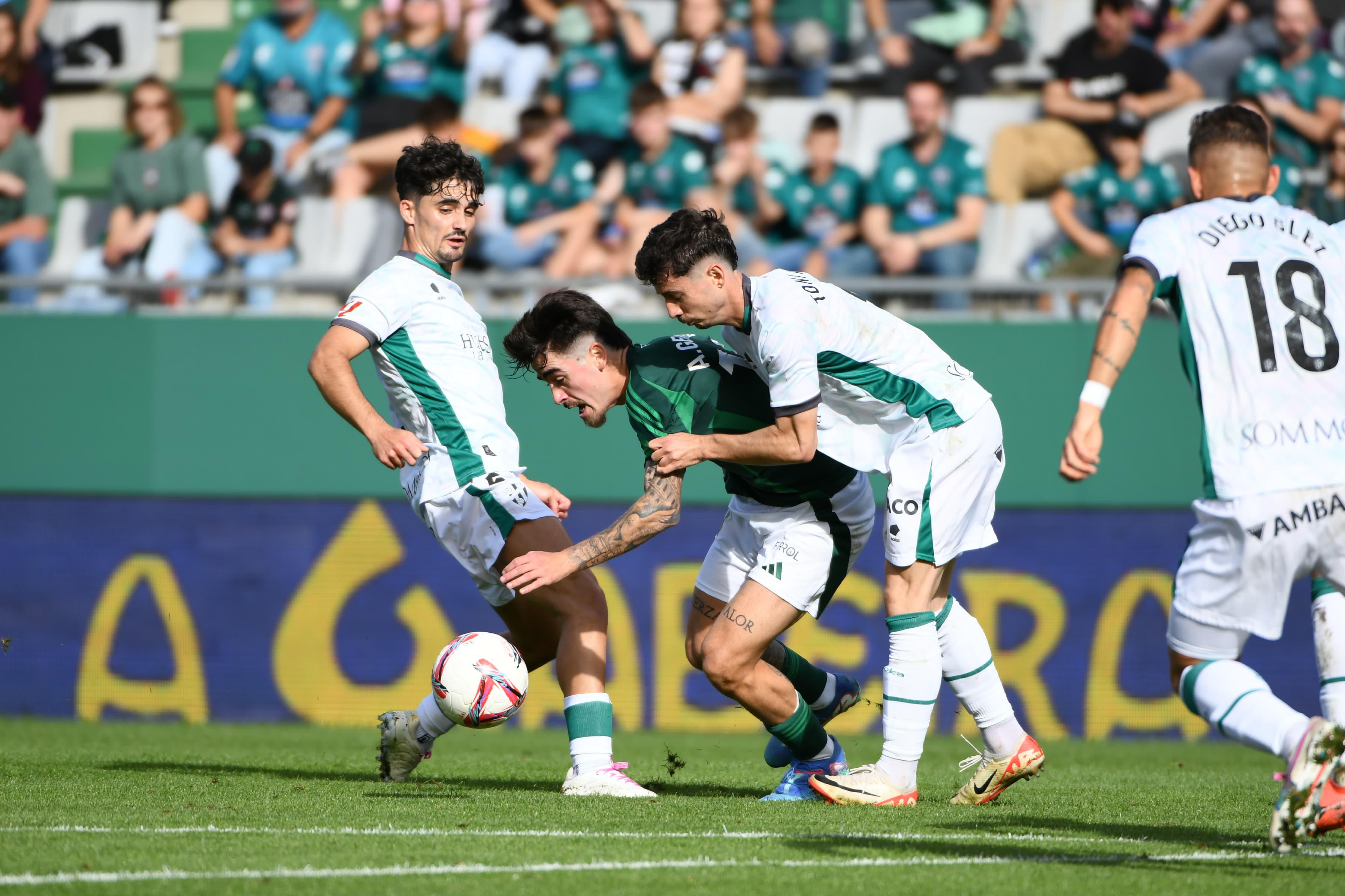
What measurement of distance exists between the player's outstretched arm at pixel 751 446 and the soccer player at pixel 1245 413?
123 centimetres

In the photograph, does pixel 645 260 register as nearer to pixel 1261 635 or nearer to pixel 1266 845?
pixel 1261 635

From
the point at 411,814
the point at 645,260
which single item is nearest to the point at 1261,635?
the point at 645,260

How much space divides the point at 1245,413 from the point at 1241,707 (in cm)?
87

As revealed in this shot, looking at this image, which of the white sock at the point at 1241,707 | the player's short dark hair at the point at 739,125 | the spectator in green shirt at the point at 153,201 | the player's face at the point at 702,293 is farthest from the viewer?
the spectator in green shirt at the point at 153,201

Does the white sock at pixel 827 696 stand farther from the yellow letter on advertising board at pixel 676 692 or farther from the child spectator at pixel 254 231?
the child spectator at pixel 254 231

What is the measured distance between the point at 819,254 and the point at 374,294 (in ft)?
21.7

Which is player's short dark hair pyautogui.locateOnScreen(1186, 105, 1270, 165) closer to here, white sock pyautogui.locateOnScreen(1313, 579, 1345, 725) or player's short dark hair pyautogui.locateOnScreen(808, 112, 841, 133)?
white sock pyautogui.locateOnScreen(1313, 579, 1345, 725)

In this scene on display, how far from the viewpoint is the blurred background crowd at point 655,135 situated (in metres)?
12.0

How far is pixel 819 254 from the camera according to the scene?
39.8 ft

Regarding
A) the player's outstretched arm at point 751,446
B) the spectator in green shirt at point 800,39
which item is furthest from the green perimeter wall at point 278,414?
the player's outstretched arm at point 751,446

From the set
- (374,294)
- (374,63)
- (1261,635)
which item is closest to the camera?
(1261,635)

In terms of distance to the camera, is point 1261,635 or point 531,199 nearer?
point 1261,635

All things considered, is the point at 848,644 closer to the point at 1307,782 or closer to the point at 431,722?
the point at 431,722

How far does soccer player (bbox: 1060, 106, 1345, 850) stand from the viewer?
14.0 ft
